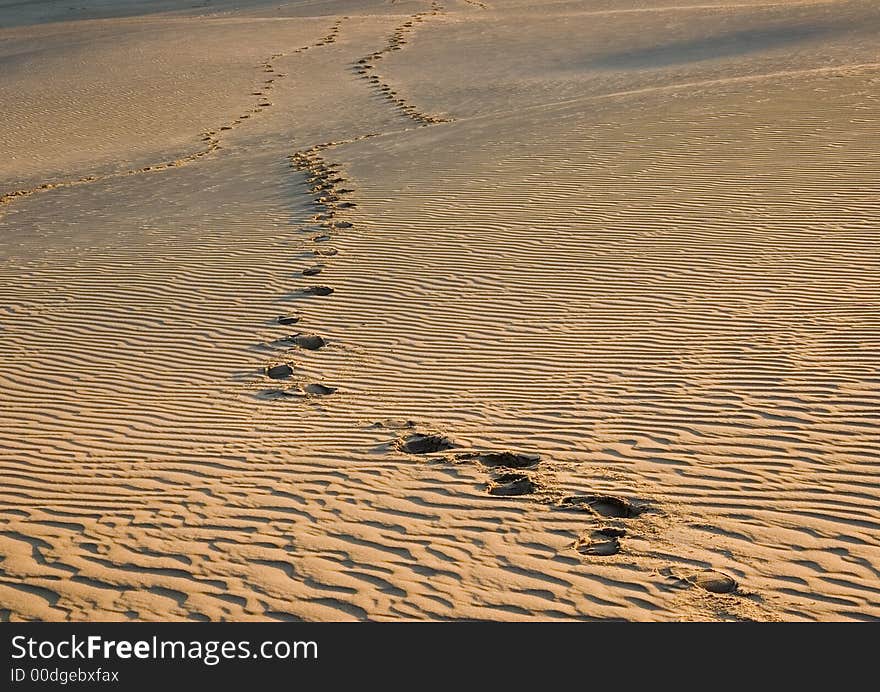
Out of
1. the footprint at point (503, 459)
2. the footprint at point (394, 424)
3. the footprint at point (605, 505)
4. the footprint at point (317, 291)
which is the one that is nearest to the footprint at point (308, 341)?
the footprint at point (317, 291)

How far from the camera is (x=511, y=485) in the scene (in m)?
5.78

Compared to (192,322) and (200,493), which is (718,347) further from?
(192,322)

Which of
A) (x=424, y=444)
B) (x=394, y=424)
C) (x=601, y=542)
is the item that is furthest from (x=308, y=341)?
(x=601, y=542)

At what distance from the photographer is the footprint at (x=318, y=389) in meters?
7.54

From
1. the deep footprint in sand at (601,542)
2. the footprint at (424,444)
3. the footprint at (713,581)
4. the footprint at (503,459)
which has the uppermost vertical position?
the footprint at (713,581)

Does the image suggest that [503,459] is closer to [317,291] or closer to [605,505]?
[605,505]

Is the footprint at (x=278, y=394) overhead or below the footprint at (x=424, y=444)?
below

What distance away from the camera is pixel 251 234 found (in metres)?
12.2

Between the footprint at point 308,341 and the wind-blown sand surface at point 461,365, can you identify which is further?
the footprint at point 308,341

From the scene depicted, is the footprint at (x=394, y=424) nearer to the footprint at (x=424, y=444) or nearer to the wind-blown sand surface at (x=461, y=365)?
the wind-blown sand surface at (x=461, y=365)

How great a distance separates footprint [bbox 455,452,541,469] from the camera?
6.08 m

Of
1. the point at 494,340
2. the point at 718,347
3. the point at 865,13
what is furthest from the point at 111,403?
the point at 865,13

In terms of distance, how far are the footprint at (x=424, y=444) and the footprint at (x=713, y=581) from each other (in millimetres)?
2015

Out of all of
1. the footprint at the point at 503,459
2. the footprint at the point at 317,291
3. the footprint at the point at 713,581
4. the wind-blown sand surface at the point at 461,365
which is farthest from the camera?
the footprint at the point at 317,291
